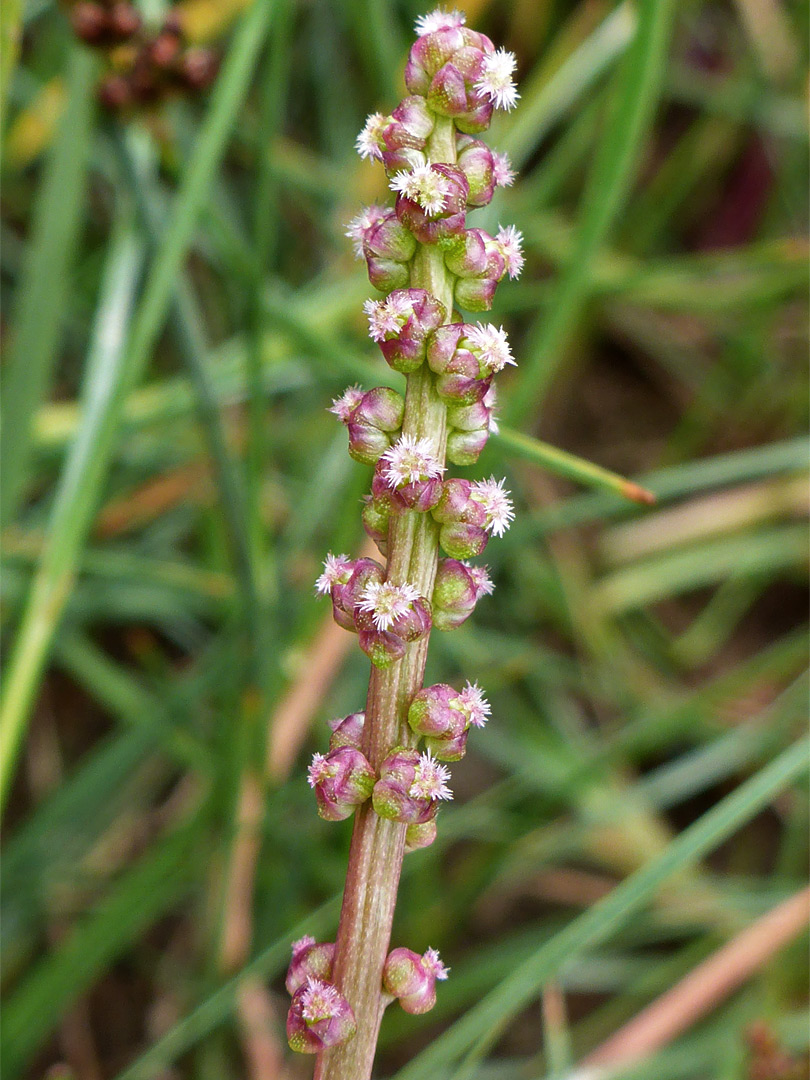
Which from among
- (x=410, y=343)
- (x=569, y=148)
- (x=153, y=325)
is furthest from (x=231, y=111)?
(x=569, y=148)

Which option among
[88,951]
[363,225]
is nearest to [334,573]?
[363,225]

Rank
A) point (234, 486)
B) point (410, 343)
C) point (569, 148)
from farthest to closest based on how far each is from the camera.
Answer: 1. point (569, 148)
2. point (234, 486)
3. point (410, 343)

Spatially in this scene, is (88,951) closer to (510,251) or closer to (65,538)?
(65,538)

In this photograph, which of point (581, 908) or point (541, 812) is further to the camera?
point (581, 908)

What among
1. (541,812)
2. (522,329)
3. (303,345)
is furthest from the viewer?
(522,329)

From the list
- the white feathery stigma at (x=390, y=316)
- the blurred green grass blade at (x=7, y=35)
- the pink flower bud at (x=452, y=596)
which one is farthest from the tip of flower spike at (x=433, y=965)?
the blurred green grass blade at (x=7, y=35)

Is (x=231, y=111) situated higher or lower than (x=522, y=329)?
lower

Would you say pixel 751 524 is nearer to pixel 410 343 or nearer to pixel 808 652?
pixel 808 652
